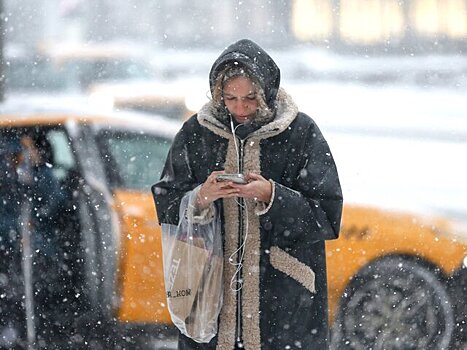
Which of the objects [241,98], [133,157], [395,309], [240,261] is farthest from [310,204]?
[133,157]

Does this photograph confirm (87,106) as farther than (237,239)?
Yes

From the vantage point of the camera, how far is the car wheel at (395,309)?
18.1 feet

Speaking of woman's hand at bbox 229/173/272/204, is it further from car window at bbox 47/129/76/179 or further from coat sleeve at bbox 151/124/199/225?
car window at bbox 47/129/76/179

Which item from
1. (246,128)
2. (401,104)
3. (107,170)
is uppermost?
(246,128)

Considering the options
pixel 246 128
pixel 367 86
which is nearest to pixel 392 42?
pixel 367 86

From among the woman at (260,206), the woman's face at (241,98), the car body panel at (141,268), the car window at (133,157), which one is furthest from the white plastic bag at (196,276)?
the car window at (133,157)

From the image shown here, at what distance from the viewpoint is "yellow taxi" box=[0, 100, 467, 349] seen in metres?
5.46

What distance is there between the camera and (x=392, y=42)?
12.1m

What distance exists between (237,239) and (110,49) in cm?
843

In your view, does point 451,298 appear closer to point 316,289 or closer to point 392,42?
point 316,289

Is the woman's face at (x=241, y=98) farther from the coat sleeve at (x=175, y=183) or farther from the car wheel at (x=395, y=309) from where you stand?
the car wheel at (x=395, y=309)

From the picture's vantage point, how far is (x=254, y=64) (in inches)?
132

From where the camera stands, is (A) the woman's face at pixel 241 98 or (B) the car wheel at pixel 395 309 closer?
(A) the woman's face at pixel 241 98

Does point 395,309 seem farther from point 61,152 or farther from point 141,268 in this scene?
point 61,152
